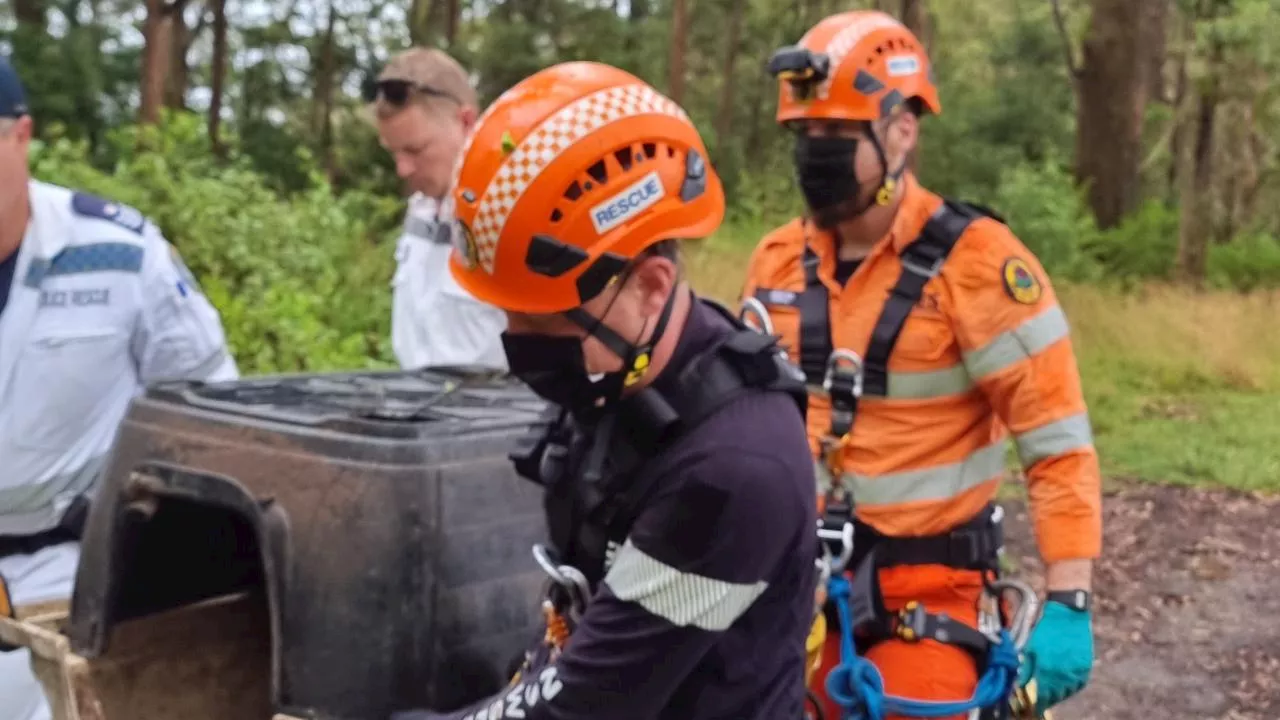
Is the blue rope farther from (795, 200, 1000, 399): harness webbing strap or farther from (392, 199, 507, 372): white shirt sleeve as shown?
(392, 199, 507, 372): white shirt sleeve

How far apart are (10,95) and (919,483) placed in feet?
6.89

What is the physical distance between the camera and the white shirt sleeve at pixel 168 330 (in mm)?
3189

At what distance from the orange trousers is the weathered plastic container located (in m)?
0.99

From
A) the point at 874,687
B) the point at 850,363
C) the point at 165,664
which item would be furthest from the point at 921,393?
the point at 165,664

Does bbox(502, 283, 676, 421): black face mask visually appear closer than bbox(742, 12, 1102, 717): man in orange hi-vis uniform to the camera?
Yes

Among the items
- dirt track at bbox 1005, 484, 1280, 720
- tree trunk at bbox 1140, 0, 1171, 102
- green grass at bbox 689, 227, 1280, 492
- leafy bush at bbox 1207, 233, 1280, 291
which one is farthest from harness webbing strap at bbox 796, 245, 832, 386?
tree trunk at bbox 1140, 0, 1171, 102

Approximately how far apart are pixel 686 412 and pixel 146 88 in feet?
47.1

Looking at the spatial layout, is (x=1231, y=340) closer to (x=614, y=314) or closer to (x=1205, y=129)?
(x=1205, y=129)

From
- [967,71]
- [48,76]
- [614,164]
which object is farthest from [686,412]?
[967,71]

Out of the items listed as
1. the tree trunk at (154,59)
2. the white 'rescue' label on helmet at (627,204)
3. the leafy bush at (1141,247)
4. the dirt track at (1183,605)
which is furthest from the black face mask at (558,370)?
the leafy bush at (1141,247)

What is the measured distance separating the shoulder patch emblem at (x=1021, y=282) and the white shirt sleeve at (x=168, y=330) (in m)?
1.78

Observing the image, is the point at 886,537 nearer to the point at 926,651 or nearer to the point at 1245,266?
the point at 926,651

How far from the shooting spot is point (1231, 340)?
13953 mm

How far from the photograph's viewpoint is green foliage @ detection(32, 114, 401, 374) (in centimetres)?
717
